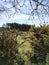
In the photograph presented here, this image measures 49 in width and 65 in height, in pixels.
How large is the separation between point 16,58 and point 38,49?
4.02 m

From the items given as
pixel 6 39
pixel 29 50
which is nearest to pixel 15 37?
pixel 6 39

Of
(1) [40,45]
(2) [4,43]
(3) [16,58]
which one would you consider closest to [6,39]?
(2) [4,43]

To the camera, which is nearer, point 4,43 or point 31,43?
point 4,43

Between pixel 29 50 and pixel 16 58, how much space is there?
243 cm

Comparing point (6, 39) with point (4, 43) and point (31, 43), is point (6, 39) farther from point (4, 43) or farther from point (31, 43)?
point (31, 43)

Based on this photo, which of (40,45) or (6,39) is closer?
(6,39)

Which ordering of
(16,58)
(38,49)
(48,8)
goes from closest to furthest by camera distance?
(48,8)
(16,58)
(38,49)

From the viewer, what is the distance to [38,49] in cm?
2302

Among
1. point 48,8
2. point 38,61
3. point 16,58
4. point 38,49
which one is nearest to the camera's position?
point 48,8

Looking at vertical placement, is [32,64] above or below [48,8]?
below

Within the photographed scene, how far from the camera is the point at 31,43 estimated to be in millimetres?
23500

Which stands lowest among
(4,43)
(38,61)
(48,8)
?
(38,61)

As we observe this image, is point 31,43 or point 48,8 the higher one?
point 48,8

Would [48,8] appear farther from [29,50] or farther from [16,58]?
[29,50]
